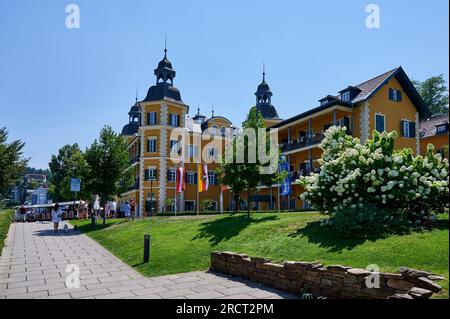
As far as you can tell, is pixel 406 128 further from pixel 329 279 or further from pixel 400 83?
pixel 329 279

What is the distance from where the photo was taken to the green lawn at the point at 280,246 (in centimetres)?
→ 865

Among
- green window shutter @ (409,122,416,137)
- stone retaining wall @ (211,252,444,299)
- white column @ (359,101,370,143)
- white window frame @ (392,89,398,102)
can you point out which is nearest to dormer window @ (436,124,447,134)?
green window shutter @ (409,122,416,137)

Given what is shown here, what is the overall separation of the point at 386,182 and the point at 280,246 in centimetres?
379

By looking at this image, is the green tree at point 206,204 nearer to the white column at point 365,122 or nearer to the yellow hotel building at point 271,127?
the yellow hotel building at point 271,127

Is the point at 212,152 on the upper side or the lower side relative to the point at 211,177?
upper

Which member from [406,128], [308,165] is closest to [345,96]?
[406,128]

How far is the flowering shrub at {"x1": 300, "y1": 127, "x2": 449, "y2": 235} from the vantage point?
11539 millimetres

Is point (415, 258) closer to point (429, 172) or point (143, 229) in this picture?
point (429, 172)

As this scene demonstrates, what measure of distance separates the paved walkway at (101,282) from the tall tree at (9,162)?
6823mm

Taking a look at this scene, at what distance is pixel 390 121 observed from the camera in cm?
3444

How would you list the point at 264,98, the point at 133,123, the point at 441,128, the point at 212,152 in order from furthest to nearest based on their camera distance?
the point at 133,123 → the point at 264,98 → the point at 212,152 → the point at 441,128

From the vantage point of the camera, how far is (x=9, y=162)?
20.7 meters

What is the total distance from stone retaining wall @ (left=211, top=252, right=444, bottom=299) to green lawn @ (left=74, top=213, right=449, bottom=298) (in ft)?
1.42
